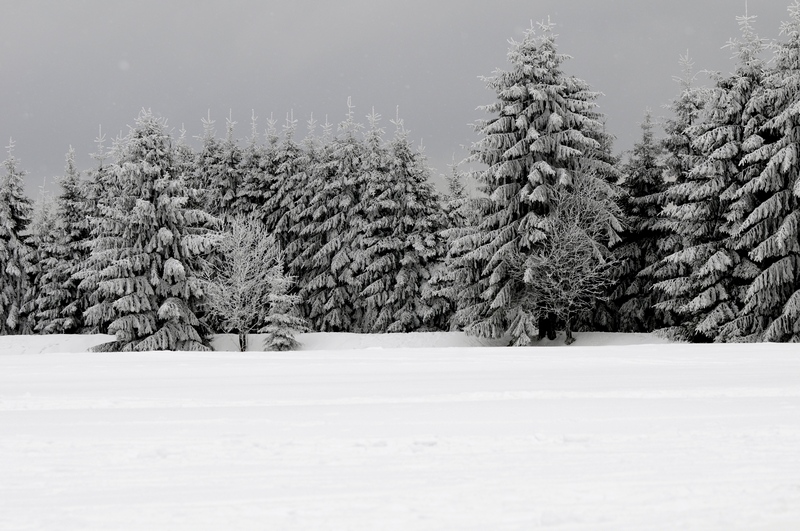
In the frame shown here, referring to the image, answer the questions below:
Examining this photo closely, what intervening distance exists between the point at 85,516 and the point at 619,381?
7.50 m

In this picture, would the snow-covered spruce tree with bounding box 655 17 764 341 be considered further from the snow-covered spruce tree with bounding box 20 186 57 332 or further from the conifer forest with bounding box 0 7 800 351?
the snow-covered spruce tree with bounding box 20 186 57 332

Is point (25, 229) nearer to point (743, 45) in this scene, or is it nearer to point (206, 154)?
point (206, 154)

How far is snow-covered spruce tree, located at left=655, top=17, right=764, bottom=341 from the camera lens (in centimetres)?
2500

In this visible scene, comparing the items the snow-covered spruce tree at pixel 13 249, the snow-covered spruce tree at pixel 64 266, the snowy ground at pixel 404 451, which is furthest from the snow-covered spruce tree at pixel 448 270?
the snow-covered spruce tree at pixel 13 249

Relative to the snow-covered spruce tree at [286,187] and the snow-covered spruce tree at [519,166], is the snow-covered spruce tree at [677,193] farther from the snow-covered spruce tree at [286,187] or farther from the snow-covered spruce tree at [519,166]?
the snow-covered spruce tree at [286,187]

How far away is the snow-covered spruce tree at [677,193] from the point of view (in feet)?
88.2

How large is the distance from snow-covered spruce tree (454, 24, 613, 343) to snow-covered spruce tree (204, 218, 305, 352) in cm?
844

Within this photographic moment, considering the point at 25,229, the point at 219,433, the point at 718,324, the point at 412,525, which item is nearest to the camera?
the point at 412,525

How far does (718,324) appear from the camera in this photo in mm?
25266

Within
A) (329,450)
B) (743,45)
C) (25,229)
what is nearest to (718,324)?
(743,45)

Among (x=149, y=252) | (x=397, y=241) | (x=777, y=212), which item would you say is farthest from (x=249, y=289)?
(x=777, y=212)

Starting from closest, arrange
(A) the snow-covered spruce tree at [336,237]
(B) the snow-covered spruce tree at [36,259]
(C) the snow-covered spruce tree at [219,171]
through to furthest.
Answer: (A) the snow-covered spruce tree at [336,237] < (B) the snow-covered spruce tree at [36,259] < (C) the snow-covered spruce tree at [219,171]

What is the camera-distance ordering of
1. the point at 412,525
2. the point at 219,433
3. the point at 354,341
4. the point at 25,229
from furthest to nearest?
the point at 25,229 → the point at 354,341 → the point at 219,433 → the point at 412,525

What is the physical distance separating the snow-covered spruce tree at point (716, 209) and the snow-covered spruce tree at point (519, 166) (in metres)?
4.32
